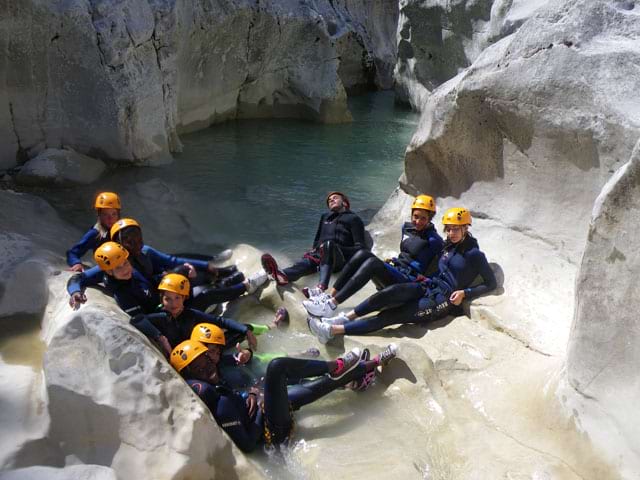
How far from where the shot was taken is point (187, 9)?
399 inches

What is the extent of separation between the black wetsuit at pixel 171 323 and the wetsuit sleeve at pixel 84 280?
0.43 m

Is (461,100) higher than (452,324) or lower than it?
higher

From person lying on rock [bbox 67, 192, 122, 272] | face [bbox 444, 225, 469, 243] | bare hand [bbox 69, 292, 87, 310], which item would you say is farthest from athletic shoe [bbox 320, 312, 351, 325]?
person lying on rock [bbox 67, 192, 122, 272]

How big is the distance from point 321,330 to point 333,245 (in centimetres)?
112

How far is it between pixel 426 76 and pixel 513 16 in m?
8.47

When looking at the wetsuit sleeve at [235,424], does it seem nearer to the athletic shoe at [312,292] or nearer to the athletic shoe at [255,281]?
the athletic shoe at [312,292]

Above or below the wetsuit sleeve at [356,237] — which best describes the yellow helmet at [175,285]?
above

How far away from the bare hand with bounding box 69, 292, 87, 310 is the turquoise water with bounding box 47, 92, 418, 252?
268cm

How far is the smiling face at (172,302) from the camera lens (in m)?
3.99

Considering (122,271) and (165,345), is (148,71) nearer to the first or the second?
(122,271)

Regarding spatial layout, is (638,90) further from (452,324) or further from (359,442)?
(359,442)

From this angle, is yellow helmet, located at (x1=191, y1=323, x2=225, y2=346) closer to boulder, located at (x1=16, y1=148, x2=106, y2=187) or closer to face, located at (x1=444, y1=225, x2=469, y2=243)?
face, located at (x1=444, y1=225, x2=469, y2=243)

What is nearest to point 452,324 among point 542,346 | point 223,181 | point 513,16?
point 542,346

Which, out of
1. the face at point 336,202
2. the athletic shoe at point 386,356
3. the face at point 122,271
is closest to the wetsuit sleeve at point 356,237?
the face at point 336,202
